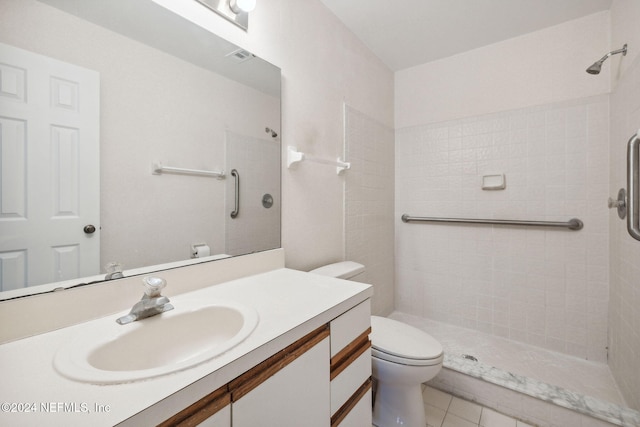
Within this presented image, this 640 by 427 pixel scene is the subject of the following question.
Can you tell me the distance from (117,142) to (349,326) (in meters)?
0.91

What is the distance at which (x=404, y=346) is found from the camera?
1.25 m

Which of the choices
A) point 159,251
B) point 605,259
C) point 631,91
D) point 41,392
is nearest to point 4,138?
point 159,251

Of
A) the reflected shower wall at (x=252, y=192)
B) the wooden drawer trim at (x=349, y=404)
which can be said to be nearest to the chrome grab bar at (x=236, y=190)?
the reflected shower wall at (x=252, y=192)

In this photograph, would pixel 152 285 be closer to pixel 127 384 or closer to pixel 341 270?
pixel 127 384

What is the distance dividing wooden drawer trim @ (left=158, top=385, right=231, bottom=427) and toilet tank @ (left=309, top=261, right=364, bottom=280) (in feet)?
3.15

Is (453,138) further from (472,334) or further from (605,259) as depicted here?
(472,334)

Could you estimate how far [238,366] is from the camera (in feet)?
1.78

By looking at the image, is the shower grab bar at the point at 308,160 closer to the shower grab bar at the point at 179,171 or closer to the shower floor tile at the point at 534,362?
the shower grab bar at the point at 179,171

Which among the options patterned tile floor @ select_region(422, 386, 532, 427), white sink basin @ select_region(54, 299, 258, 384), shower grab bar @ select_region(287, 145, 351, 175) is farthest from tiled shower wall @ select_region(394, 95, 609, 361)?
white sink basin @ select_region(54, 299, 258, 384)

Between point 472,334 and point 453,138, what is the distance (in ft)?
4.95

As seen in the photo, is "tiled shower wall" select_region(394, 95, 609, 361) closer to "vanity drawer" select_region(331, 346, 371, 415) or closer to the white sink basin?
"vanity drawer" select_region(331, 346, 371, 415)

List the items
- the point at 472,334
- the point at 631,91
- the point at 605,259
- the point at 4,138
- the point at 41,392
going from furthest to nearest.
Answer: the point at 472,334 → the point at 605,259 → the point at 631,91 → the point at 4,138 → the point at 41,392

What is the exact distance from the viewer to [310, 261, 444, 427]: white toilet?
3.91 ft

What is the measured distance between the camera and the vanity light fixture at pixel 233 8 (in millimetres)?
1061
